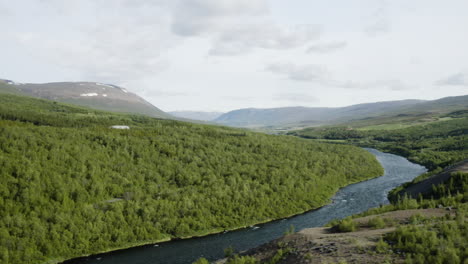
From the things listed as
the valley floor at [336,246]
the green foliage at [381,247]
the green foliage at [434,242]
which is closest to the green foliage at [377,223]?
the valley floor at [336,246]

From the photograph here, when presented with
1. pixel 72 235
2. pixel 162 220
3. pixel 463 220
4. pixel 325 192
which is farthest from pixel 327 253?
pixel 325 192

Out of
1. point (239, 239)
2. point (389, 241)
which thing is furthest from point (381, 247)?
point (239, 239)

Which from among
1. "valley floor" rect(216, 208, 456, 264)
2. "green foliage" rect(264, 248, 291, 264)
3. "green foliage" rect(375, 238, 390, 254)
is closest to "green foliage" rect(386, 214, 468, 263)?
"green foliage" rect(375, 238, 390, 254)

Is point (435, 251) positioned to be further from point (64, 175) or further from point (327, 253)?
point (64, 175)

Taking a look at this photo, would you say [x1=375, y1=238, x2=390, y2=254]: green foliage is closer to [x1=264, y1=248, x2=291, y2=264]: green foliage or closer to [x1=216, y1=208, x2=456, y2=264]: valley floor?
[x1=216, y1=208, x2=456, y2=264]: valley floor

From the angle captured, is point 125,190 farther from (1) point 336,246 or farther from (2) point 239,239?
(1) point 336,246

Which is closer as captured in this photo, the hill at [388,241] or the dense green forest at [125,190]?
the hill at [388,241]

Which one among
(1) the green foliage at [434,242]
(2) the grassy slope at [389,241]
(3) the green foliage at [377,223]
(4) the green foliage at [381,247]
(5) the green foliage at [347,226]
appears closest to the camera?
(1) the green foliage at [434,242]

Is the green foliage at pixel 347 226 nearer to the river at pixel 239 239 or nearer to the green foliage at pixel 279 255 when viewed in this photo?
the green foliage at pixel 279 255
